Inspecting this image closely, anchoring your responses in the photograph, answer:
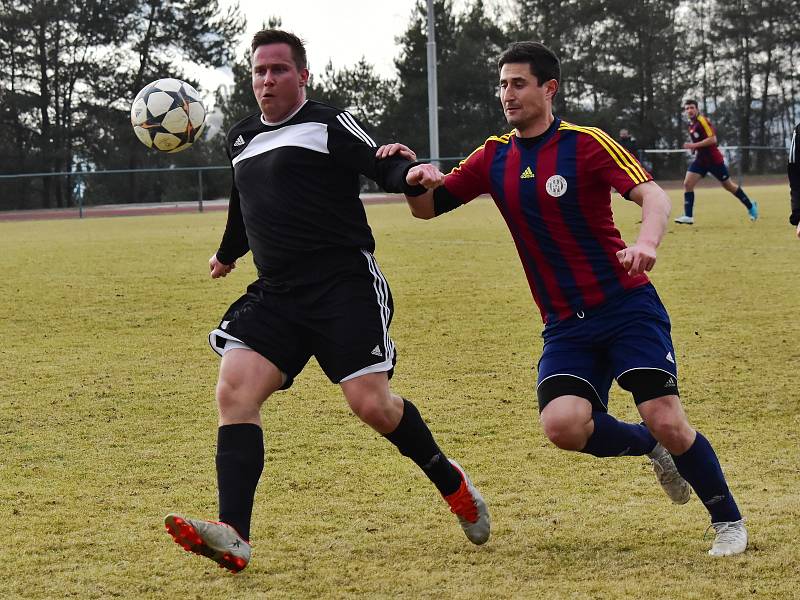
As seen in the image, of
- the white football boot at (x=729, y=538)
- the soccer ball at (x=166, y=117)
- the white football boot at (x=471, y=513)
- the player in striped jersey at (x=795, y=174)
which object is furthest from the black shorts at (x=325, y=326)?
the soccer ball at (x=166, y=117)

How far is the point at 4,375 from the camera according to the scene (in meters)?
7.74

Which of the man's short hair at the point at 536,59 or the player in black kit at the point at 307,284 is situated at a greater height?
the man's short hair at the point at 536,59

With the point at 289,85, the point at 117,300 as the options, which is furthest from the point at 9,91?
the point at 289,85

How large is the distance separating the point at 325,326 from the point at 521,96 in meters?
1.15

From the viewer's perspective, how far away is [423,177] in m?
4.10

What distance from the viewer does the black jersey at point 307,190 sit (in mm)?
4309

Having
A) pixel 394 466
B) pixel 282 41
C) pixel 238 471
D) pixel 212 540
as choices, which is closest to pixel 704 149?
pixel 394 466

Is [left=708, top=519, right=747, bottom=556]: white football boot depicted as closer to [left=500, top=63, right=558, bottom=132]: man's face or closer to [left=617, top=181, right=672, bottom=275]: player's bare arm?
[left=617, top=181, right=672, bottom=275]: player's bare arm

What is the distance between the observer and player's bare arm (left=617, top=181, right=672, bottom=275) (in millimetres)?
3832

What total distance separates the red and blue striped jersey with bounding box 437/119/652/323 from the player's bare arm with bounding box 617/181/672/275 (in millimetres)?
57

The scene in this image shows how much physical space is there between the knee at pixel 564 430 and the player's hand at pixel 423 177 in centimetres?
94

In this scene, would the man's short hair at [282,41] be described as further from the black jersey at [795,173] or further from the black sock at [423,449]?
the black jersey at [795,173]

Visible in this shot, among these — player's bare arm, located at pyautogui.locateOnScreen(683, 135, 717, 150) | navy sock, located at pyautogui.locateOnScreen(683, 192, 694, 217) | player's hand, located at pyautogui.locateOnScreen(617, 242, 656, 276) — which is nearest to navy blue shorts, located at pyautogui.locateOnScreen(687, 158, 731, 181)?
player's bare arm, located at pyautogui.locateOnScreen(683, 135, 717, 150)

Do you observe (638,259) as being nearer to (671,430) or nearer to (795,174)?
(671,430)
